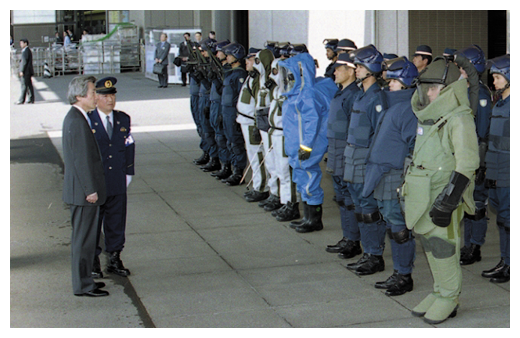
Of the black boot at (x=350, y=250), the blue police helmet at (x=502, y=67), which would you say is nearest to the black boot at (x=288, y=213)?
the black boot at (x=350, y=250)

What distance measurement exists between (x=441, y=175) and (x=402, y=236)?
98cm

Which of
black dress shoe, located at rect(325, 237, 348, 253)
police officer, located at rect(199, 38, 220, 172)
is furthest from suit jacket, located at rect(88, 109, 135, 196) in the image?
police officer, located at rect(199, 38, 220, 172)

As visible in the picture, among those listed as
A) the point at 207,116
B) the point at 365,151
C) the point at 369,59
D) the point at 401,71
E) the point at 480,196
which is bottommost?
the point at 480,196

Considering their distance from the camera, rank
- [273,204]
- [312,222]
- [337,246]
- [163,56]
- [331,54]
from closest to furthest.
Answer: [337,246]
[312,222]
[273,204]
[331,54]
[163,56]

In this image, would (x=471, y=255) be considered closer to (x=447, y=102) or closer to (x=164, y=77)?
(x=447, y=102)

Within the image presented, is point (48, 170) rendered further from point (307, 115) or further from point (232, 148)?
point (307, 115)

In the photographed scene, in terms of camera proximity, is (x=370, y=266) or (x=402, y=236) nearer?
(x=402, y=236)

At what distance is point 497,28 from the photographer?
13883 mm

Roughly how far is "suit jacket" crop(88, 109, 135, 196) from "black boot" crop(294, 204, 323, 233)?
242cm

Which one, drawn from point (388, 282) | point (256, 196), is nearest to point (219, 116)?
point (256, 196)

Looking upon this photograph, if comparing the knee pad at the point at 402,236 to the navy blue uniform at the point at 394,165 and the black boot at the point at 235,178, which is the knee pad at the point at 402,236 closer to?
the navy blue uniform at the point at 394,165

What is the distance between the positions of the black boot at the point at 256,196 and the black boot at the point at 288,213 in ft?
3.70

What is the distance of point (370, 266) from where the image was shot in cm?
690

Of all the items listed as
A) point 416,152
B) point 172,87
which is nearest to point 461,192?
point 416,152
